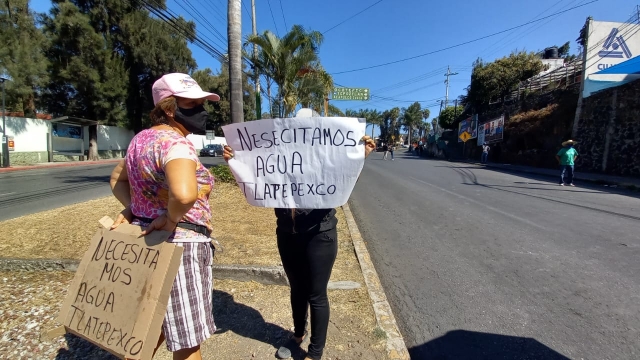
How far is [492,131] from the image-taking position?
2597 cm

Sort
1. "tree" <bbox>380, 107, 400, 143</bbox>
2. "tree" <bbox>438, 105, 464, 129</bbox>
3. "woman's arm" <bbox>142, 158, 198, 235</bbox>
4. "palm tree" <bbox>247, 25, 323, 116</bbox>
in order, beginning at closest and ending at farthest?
"woman's arm" <bbox>142, 158, 198, 235</bbox>
"palm tree" <bbox>247, 25, 323, 116</bbox>
"tree" <bbox>438, 105, 464, 129</bbox>
"tree" <bbox>380, 107, 400, 143</bbox>

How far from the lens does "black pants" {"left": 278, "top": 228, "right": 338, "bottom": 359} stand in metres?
2.07

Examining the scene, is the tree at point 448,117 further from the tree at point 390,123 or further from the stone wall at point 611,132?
the tree at point 390,123

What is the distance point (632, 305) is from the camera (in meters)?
3.05

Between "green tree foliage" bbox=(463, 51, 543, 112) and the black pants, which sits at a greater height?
"green tree foliage" bbox=(463, 51, 543, 112)

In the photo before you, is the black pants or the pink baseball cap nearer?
the pink baseball cap

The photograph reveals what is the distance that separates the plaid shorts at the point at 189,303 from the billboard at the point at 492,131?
26.8 metres

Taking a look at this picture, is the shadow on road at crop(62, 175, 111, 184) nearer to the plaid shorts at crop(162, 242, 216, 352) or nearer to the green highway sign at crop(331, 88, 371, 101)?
the plaid shorts at crop(162, 242, 216, 352)

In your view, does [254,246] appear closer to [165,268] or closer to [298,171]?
[298,171]

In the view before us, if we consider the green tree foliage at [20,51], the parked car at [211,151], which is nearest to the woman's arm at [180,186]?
the green tree foliage at [20,51]

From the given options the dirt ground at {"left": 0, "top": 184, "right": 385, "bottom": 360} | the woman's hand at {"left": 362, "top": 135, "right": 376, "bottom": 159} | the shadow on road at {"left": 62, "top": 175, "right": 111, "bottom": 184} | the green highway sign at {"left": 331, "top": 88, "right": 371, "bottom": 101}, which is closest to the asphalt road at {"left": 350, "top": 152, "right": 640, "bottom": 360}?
the dirt ground at {"left": 0, "top": 184, "right": 385, "bottom": 360}

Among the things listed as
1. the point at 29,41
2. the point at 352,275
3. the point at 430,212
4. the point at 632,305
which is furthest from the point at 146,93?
the point at 632,305

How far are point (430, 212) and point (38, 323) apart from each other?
6502 millimetres

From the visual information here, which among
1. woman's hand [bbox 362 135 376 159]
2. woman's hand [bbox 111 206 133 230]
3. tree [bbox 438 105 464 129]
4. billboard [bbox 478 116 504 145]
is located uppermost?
tree [bbox 438 105 464 129]
